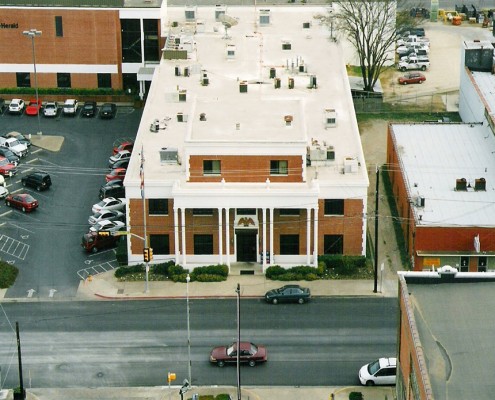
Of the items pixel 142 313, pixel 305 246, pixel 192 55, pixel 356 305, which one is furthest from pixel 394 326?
pixel 192 55

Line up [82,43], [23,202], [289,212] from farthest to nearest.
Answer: [82,43] < [23,202] < [289,212]

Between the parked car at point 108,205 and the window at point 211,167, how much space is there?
13926 millimetres

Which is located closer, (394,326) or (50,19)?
(394,326)

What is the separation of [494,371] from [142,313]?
3703cm

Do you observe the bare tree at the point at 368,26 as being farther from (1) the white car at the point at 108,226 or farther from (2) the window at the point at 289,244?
(2) the window at the point at 289,244

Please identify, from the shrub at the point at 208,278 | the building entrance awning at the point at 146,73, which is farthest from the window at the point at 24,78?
the shrub at the point at 208,278

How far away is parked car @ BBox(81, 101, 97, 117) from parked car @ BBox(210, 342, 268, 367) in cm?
5595

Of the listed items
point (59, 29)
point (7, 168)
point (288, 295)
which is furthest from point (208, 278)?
point (59, 29)

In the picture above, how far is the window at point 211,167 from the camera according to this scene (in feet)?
358

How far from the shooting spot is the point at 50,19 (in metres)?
148

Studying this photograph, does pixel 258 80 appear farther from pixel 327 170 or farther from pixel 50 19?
pixel 50 19

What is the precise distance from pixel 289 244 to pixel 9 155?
37176 millimetres

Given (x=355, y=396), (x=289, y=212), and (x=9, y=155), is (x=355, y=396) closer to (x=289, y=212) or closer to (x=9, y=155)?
(x=289, y=212)

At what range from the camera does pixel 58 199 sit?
124 m
